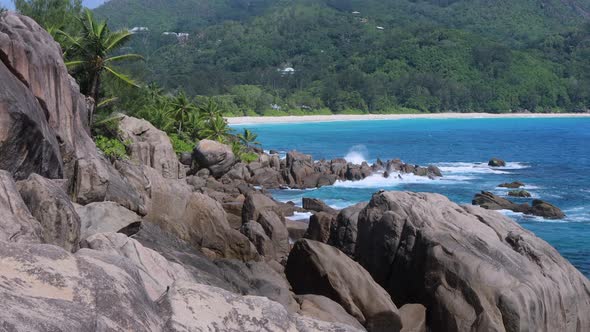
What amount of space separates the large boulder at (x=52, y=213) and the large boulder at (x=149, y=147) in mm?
24855

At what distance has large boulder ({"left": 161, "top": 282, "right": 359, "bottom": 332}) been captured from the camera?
287 inches

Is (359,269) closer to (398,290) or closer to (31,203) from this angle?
(398,290)

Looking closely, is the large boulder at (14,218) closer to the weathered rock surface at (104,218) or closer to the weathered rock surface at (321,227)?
the weathered rock surface at (104,218)

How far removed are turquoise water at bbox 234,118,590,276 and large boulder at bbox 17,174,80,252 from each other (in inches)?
813

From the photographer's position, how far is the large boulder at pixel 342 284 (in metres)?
16.5

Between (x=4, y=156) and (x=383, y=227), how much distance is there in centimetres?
1070

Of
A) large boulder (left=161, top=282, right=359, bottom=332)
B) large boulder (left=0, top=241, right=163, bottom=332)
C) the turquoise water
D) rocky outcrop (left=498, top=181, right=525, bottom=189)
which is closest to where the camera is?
large boulder (left=0, top=241, right=163, bottom=332)

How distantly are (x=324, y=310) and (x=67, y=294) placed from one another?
9.40m

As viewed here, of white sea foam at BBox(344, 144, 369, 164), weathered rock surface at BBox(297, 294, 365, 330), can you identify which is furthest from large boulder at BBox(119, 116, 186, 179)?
white sea foam at BBox(344, 144, 369, 164)

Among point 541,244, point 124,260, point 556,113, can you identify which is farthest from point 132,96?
point 556,113

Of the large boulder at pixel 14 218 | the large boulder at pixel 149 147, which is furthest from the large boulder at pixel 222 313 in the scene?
the large boulder at pixel 149 147

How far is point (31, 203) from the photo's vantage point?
40.2 feet

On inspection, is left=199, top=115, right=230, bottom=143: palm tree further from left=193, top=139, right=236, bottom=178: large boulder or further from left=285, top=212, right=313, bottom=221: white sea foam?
left=285, top=212, right=313, bottom=221: white sea foam

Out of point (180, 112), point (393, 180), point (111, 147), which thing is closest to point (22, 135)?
point (111, 147)
